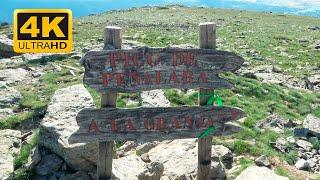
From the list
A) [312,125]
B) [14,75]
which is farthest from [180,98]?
[14,75]

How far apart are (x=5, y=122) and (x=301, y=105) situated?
43.1 feet

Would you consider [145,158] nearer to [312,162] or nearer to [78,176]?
[78,176]

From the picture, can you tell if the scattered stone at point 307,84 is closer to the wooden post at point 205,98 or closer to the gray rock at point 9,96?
the gray rock at point 9,96

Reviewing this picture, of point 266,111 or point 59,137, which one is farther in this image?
point 266,111

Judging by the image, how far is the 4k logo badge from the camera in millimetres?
17453

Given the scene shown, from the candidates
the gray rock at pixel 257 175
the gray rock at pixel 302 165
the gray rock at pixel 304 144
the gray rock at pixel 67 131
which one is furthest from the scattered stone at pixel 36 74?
the gray rock at pixel 257 175

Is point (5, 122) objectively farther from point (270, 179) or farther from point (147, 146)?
point (270, 179)

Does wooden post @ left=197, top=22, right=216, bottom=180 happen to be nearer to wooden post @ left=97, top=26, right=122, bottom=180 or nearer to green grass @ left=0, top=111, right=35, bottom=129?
wooden post @ left=97, top=26, right=122, bottom=180

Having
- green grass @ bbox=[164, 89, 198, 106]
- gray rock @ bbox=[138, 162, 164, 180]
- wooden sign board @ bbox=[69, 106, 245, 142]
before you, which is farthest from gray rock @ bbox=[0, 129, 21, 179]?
green grass @ bbox=[164, 89, 198, 106]

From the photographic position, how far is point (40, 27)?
1817cm

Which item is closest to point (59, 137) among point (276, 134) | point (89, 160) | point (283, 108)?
point (89, 160)

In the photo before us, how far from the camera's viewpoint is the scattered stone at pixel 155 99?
1840 centimetres

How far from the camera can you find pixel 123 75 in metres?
10.6

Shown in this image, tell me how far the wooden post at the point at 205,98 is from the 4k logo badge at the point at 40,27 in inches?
281
